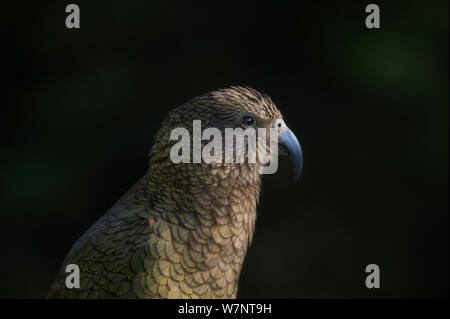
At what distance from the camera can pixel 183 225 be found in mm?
2332

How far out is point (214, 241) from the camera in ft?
7.77

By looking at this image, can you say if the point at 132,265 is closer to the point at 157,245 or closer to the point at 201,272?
the point at 157,245

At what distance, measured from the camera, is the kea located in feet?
7.41

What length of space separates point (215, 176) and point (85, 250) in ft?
2.13

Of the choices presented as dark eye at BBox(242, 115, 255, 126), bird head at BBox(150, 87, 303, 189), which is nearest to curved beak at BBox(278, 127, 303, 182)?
bird head at BBox(150, 87, 303, 189)

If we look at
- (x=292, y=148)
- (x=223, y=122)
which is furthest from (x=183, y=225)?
(x=292, y=148)

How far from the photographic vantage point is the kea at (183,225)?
7.41ft

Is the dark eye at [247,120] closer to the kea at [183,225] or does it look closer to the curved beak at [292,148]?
the kea at [183,225]

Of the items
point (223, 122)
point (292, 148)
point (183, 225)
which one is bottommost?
point (183, 225)

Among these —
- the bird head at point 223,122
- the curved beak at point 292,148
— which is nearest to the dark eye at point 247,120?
the bird head at point 223,122

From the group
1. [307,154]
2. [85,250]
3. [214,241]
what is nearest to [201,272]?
[214,241]

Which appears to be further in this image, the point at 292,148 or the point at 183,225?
the point at 292,148

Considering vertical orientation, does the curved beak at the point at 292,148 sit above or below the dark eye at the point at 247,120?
below

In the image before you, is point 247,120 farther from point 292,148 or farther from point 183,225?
point 183,225
